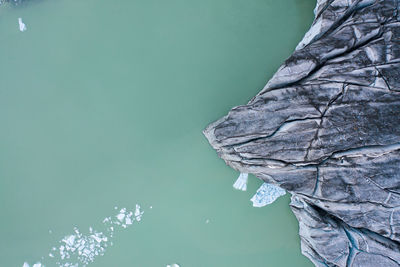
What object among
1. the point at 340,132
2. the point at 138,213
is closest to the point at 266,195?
the point at 340,132

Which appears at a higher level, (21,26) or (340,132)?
(21,26)

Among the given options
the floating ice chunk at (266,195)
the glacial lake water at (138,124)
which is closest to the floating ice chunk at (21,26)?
the glacial lake water at (138,124)

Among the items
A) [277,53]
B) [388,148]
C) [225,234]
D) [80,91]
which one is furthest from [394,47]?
[80,91]

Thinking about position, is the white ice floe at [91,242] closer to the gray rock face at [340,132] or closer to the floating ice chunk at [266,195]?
the floating ice chunk at [266,195]

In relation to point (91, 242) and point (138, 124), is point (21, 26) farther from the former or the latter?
point (91, 242)

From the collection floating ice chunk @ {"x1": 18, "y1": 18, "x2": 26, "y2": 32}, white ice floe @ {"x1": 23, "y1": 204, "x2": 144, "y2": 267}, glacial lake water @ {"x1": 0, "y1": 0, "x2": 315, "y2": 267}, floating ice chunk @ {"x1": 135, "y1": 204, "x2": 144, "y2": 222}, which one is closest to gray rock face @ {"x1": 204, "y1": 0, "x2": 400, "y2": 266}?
glacial lake water @ {"x1": 0, "y1": 0, "x2": 315, "y2": 267}

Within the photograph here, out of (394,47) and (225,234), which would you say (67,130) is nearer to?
(225,234)
